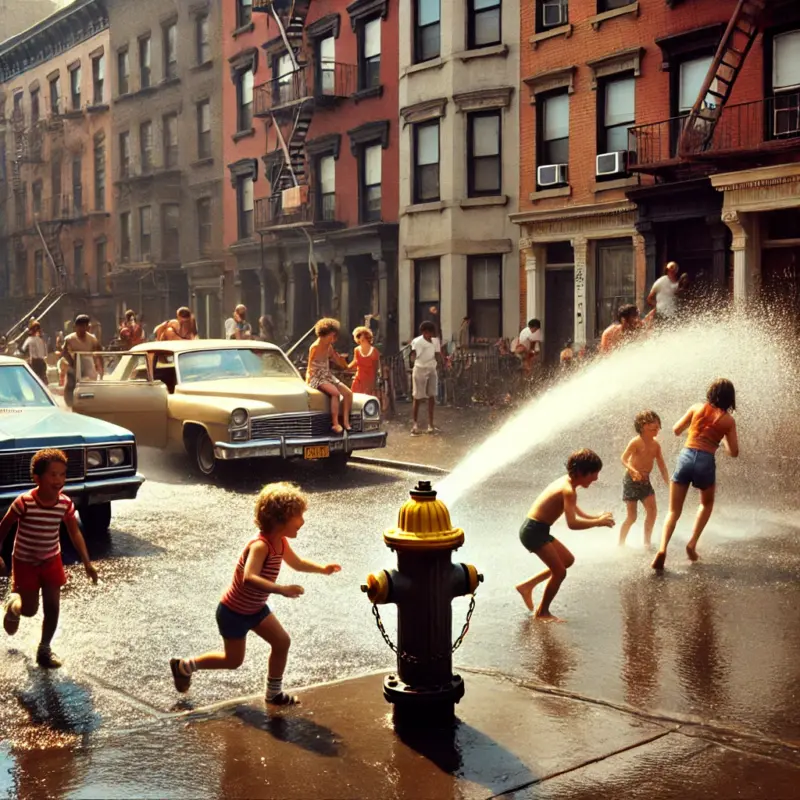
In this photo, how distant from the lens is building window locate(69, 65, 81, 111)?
4884cm

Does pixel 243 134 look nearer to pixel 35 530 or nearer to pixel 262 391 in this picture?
pixel 262 391

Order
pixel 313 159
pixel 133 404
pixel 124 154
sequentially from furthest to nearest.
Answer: pixel 124 154, pixel 313 159, pixel 133 404

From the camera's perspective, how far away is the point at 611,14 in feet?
80.7

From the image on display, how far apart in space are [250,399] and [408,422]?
6895 millimetres

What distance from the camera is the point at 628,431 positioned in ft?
56.6

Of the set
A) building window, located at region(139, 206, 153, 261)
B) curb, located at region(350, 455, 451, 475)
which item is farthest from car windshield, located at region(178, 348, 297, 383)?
building window, located at region(139, 206, 153, 261)

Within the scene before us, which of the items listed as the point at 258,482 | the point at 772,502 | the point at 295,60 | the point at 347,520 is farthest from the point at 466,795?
the point at 295,60

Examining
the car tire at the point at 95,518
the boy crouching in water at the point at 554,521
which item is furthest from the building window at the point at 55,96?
the boy crouching in water at the point at 554,521

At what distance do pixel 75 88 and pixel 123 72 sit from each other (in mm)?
4952

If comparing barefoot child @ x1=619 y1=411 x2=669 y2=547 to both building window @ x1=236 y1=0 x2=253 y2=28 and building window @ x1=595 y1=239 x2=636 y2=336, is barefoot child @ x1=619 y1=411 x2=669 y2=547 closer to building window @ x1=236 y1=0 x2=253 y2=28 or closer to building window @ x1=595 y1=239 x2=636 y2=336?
building window @ x1=595 y1=239 x2=636 y2=336

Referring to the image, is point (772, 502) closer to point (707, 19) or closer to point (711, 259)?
point (711, 259)

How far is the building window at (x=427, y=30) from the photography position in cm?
2882

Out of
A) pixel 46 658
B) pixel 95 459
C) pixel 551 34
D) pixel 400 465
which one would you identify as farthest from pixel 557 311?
pixel 46 658

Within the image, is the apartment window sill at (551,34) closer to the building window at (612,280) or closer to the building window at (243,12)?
the building window at (612,280)
